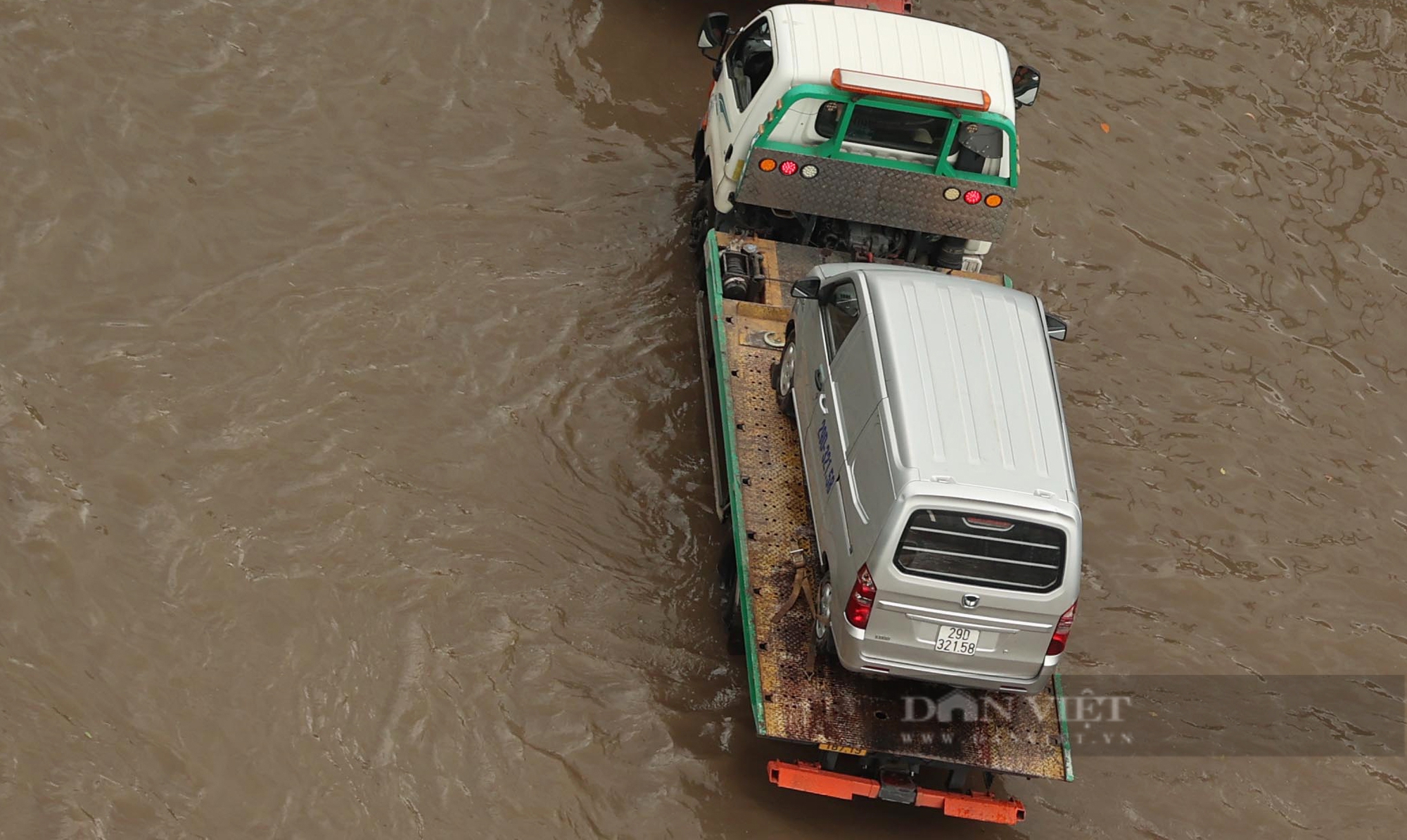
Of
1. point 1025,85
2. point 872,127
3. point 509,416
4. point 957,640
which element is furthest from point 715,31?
point 957,640

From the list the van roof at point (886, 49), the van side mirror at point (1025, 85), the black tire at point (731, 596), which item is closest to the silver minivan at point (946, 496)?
the black tire at point (731, 596)

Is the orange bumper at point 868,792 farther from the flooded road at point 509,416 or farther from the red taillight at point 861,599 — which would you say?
the red taillight at point 861,599

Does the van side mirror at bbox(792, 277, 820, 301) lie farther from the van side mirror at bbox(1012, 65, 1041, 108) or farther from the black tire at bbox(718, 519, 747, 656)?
the van side mirror at bbox(1012, 65, 1041, 108)

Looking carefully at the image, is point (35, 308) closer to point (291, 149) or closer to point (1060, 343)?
point (291, 149)

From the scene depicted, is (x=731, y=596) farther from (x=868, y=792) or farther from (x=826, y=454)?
(x=868, y=792)

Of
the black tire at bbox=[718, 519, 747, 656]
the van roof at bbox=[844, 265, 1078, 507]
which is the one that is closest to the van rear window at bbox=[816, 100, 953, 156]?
the van roof at bbox=[844, 265, 1078, 507]

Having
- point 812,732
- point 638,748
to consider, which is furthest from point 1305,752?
point 638,748
